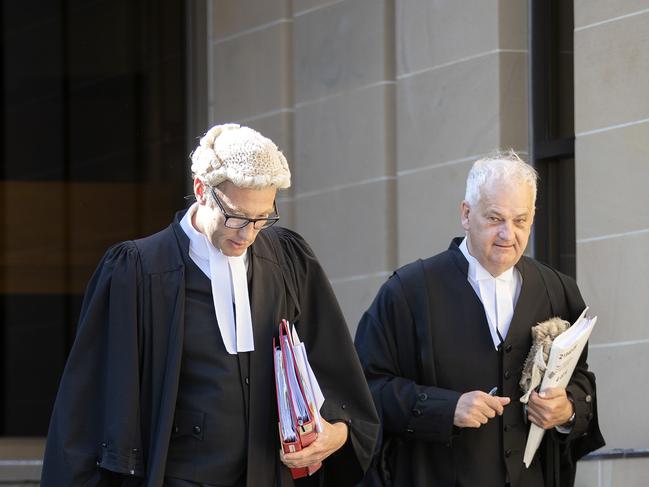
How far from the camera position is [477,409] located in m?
5.40

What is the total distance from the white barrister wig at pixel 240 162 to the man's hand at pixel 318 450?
0.77 metres

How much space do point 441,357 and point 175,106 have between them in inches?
205

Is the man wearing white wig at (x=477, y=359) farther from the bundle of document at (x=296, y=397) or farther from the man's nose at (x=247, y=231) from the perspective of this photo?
the man's nose at (x=247, y=231)

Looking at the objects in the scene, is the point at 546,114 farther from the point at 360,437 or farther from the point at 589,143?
the point at 360,437

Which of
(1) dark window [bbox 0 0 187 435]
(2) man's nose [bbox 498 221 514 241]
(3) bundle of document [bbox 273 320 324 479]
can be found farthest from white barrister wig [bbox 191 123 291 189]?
(1) dark window [bbox 0 0 187 435]

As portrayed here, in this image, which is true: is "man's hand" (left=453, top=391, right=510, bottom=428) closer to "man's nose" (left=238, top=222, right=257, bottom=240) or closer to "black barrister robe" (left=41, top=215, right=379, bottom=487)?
"black barrister robe" (left=41, top=215, right=379, bottom=487)

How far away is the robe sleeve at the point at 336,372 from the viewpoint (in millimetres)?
5098

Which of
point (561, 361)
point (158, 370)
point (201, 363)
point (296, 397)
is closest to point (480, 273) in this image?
point (561, 361)

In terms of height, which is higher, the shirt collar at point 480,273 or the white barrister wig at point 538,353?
the shirt collar at point 480,273

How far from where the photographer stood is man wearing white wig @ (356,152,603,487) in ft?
18.2

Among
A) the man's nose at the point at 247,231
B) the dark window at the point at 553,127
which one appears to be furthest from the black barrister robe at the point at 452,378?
the dark window at the point at 553,127

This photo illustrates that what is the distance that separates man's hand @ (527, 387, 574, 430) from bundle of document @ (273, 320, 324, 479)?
939mm

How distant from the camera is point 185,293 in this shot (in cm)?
499

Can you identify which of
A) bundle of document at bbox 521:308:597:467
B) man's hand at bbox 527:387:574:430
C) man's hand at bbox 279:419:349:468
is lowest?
man's hand at bbox 279:419:349:468
